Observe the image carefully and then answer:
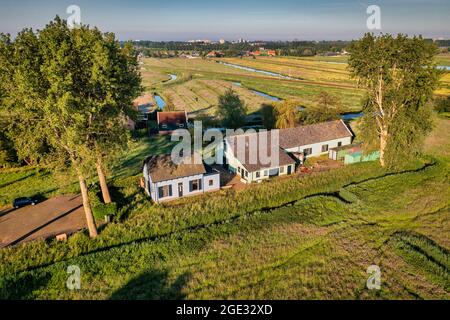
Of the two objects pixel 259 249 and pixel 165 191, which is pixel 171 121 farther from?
pixel 259 249

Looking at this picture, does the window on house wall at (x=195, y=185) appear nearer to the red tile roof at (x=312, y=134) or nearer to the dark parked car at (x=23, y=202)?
the red tile roof at (x=312, y=134)

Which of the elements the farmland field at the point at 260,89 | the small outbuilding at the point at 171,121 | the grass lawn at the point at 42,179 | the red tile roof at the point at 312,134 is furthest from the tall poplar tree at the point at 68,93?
the farmland field at the point at 260,89

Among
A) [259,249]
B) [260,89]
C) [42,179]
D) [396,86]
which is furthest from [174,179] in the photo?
[260,89]

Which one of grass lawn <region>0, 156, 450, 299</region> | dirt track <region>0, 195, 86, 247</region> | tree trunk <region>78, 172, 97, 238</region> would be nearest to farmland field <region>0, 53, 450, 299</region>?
grass lawn <region>0, 156, 450, 299</region>

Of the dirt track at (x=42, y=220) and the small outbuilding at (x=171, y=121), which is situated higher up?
the small outbuilding at (x=171, y=121)

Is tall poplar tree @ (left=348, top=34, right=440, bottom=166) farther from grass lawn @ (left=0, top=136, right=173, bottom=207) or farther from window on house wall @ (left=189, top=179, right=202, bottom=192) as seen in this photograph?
grass lawn @ (left=0, top=136, right=173, bottom=207)
